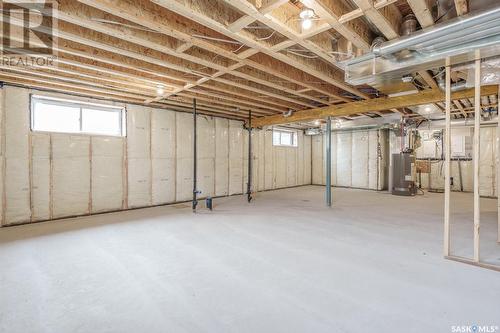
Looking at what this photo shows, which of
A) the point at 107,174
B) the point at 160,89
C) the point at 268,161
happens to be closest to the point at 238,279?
the point at 160,89

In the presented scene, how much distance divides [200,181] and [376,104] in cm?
460

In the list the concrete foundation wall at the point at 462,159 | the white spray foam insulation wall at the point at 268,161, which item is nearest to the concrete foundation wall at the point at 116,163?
the white spray foam insulation wall at the point at 268,161

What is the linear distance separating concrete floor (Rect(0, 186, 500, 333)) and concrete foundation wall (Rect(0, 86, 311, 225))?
0.70 meters

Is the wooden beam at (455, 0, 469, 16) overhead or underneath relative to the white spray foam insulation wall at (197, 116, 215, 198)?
overhead

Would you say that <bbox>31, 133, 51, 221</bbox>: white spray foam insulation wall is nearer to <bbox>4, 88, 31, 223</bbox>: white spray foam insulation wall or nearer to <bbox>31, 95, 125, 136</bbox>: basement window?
<bbox>4, 88, 31, 223</bbox>: white spray foam insulation wall

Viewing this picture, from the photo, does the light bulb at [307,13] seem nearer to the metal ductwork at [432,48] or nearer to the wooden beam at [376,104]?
the metal ductwork at [432,48]

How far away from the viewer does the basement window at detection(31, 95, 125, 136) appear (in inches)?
171

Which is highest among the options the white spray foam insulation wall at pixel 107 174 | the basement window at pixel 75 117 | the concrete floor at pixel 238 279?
the basement window at pixel 75 117

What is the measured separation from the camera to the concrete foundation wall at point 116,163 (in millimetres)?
4047

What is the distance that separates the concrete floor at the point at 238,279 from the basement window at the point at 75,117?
1825mm

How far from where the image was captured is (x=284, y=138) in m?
9.39

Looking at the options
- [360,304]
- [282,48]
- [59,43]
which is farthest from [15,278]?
[282,48]

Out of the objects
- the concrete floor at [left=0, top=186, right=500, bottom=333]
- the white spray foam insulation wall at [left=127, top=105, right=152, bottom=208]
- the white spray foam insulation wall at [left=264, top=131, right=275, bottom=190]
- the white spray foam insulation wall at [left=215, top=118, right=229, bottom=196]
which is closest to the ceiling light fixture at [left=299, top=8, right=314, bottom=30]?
the concrete floor at [left=0, top=186, right=500, bottom=333]

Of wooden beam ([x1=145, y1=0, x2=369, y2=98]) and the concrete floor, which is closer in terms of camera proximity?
the concrete floor
